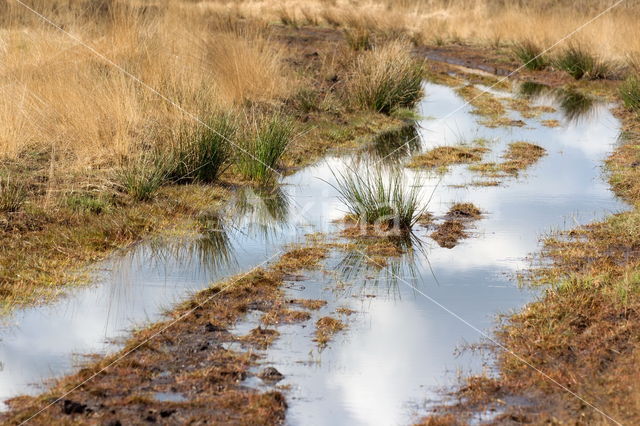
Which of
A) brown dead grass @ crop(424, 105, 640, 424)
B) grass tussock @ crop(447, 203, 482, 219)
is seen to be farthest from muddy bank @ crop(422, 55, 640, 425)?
grass tussock @ crop(447, 203, 482, 219)

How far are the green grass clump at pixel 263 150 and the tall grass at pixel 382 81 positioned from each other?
3.98 meters

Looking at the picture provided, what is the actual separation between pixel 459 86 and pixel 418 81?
288 cm

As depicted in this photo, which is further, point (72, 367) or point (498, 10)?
point (498, 10)

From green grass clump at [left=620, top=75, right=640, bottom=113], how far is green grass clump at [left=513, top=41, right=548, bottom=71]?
15.6ft

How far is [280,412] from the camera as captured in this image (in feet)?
13.4

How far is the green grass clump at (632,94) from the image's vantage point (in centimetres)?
1330

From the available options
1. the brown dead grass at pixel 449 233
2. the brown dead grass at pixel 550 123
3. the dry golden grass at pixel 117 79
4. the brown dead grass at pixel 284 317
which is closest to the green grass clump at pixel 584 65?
the brown dead grass at pixel 550 123

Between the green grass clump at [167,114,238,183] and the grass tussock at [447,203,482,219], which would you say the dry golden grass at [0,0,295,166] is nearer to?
the green grass clump at [167,114,238,183]

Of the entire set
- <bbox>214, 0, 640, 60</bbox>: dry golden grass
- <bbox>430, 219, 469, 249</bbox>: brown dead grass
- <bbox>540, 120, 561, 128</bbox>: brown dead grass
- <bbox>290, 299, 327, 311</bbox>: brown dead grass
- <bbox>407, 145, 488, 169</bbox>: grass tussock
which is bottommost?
<bbox>290, 299, 327, 311</bbox>: brown dead grass

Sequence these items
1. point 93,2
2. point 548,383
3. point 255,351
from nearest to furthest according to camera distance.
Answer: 1. point 548,383
2. point 255,351
3. point 93,2

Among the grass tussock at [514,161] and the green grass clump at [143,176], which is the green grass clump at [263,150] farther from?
the grass tussock at [514,161]

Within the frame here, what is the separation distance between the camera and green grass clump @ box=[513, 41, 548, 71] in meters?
18.8

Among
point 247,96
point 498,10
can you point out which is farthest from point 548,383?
point 498,10

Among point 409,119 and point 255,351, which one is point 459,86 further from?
point 255,351
